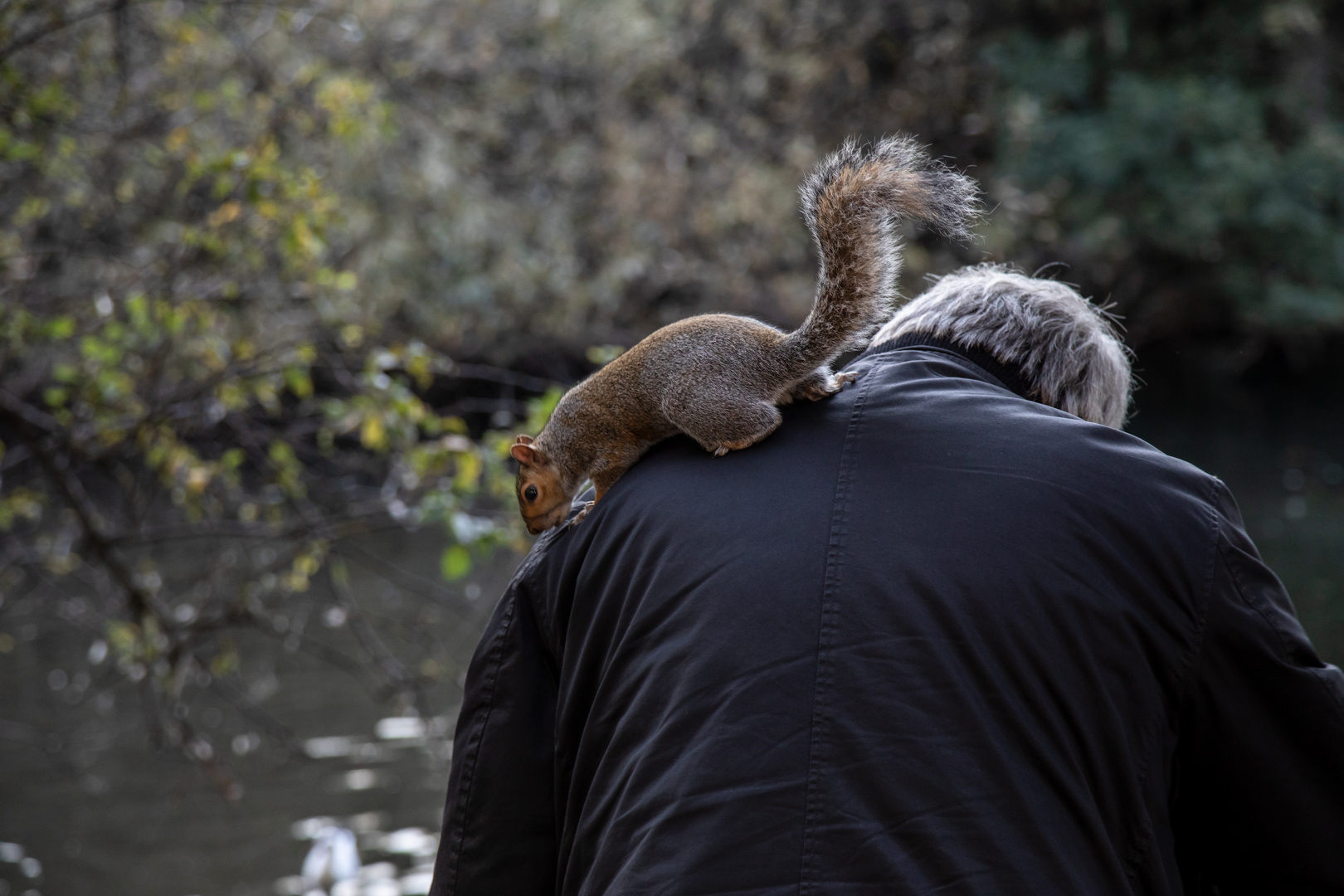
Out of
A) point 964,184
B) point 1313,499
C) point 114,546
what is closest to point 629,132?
point 1313,499

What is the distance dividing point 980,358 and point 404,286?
8631mm

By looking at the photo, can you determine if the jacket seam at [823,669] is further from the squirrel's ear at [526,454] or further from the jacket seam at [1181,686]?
the squirrel's ear at [526,454]

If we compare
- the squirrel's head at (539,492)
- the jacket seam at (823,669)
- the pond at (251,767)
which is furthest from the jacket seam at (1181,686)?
the pond at (251,767)

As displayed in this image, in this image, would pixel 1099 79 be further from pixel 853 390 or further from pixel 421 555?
pixel 853 390

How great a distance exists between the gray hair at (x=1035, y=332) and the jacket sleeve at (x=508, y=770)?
21.5 inches

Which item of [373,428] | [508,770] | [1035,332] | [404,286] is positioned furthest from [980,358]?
[404,286]

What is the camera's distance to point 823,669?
0.99m

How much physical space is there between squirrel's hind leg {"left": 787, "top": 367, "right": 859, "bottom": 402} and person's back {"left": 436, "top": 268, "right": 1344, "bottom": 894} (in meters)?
0.22

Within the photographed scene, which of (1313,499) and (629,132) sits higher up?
(629,132)

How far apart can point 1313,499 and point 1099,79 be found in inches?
208

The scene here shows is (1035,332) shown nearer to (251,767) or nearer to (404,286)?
(251,767)

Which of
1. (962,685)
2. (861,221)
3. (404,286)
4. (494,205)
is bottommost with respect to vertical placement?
(962,685)

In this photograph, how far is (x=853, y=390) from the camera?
1196 mm

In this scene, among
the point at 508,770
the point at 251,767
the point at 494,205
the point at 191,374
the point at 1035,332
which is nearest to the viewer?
the point at 508,770
